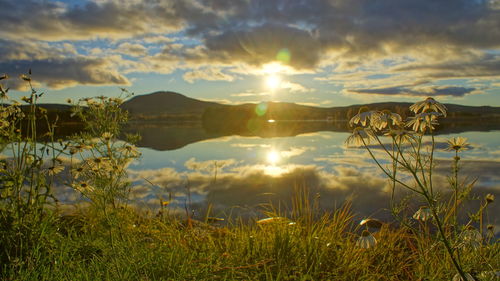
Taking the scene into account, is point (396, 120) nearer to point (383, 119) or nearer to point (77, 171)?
point (383, 119)

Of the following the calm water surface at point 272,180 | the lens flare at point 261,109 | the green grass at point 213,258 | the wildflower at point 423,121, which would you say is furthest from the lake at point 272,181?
the lens flare at point 261,109

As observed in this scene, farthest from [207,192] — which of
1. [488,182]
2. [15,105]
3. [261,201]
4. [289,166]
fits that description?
[488,182]

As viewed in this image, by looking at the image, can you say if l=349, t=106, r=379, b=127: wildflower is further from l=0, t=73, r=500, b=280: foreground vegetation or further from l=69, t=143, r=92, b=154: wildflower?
l=69, t=143, r=92, b=154: wildflower

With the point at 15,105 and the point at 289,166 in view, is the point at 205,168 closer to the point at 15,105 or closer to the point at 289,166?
the point at 289,166

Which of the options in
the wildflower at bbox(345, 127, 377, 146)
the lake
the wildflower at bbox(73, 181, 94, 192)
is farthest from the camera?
the lake

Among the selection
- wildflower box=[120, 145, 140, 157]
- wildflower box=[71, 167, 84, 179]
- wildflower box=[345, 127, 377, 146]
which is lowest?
wildflower box=[71, 167, 84, 179]

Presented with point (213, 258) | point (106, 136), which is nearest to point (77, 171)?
point (106, 136)

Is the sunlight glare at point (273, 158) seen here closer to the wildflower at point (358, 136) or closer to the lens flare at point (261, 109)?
the wildflower at point (358, 136)

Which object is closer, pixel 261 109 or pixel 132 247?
pixel 132 247

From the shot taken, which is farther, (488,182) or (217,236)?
(488,182)

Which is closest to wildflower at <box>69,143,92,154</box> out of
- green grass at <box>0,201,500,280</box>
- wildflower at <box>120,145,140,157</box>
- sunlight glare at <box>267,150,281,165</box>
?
wildflower at <box>120,145,140,157</box>

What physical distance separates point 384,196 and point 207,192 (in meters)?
4.06

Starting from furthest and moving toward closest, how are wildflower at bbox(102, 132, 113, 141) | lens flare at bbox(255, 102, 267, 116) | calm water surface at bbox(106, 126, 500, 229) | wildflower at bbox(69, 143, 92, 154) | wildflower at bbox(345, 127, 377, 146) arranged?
lens flare at bbox(255, 102, 267, 116)
calm water surface at bbox(106, 126, 500, 229)
wildflower at bbox(102, 132, 113, 141)
wildflower at bbox(69, 143, 92, 154)
wildflower at bbox(345, 127, 377, 146)

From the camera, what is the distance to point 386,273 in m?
3.90
